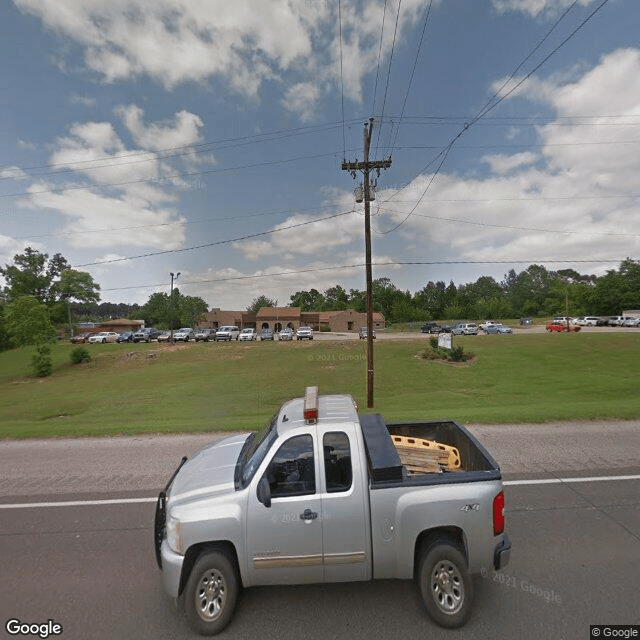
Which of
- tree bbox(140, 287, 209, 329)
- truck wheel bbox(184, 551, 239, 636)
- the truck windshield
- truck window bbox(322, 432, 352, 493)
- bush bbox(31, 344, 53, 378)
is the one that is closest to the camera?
truck wheel bbox(184, 551, 239, 636)

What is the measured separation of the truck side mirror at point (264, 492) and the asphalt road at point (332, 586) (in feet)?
3.59

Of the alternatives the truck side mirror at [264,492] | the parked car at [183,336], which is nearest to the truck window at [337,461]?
the truck side mirror at [264,492]

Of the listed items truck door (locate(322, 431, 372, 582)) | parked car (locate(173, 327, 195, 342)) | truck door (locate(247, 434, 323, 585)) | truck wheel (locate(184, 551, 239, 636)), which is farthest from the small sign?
parked car (locate(173, 327, 195, 342))

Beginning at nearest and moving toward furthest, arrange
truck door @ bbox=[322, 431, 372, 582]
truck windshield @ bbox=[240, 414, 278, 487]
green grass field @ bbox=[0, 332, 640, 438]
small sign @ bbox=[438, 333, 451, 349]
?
truck door @ bbox=[322, 431, 372, 582], truck windshield @ bbox=[240, 414, 278, 487], green grass field @ bbox=[0, 332, 640, 438], small sign @ bbox=[438, 333, 451, 349]

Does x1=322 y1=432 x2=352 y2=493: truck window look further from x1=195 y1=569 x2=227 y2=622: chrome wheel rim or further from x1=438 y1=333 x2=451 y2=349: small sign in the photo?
x1=438 y1=333 x2=451 y2=349: small sign

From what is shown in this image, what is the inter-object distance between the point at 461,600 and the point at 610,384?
1779 cm

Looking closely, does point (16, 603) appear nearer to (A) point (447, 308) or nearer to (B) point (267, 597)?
(B) point (267, 597)

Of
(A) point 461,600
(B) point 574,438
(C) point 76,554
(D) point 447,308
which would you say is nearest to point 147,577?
(C) point 76,554

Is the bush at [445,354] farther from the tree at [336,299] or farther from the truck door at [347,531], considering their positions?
the tree at [336,299]

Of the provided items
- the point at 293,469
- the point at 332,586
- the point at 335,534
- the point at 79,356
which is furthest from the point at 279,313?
the point at 335,534

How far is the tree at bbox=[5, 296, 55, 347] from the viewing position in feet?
89.4

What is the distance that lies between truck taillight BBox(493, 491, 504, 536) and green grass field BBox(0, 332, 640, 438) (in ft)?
21.0

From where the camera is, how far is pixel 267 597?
352 cm

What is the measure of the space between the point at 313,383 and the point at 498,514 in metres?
17.0
